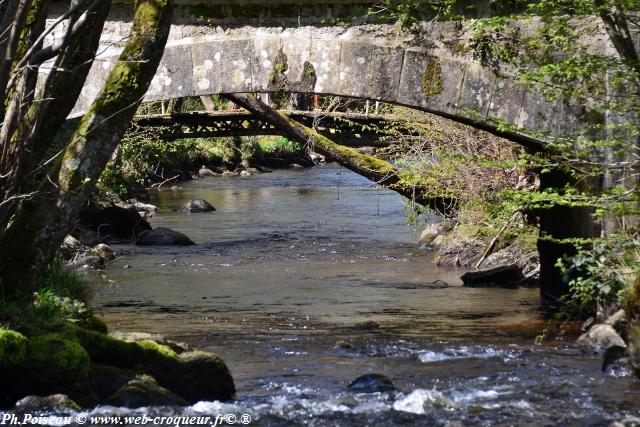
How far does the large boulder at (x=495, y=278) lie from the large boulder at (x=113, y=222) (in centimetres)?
797

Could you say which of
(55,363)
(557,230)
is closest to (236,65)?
(557,230)

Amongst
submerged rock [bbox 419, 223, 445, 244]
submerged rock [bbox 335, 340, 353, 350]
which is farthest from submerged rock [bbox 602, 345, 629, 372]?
submerged rock [bbox 419, 223, 445, 244]

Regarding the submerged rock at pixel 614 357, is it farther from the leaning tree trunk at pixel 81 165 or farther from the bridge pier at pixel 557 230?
the leaning tree trunk at pixel 81 165

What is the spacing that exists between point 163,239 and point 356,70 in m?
9.77

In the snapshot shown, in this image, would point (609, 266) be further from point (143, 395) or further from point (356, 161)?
point (356, 161)

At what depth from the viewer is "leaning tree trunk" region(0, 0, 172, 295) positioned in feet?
25.3

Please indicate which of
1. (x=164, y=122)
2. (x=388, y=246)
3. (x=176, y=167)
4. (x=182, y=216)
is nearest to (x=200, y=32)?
(x=388, y=246)

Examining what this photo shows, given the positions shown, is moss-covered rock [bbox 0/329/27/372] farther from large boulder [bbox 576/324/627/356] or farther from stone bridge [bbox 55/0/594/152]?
large boulder [bbox 576/324/627/356]

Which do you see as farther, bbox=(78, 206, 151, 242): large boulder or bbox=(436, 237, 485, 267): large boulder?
bbox=(78, 206, 151, 242): large boulder

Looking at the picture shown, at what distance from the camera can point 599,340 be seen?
Result: 970 cm

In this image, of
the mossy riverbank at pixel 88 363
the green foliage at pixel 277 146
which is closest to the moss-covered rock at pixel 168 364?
the mossy riverbank at pixel 88 363

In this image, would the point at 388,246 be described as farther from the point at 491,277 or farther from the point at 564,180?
the point at 564,180

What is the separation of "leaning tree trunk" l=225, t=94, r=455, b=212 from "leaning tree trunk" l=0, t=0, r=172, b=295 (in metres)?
7.03

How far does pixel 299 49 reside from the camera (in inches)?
408
